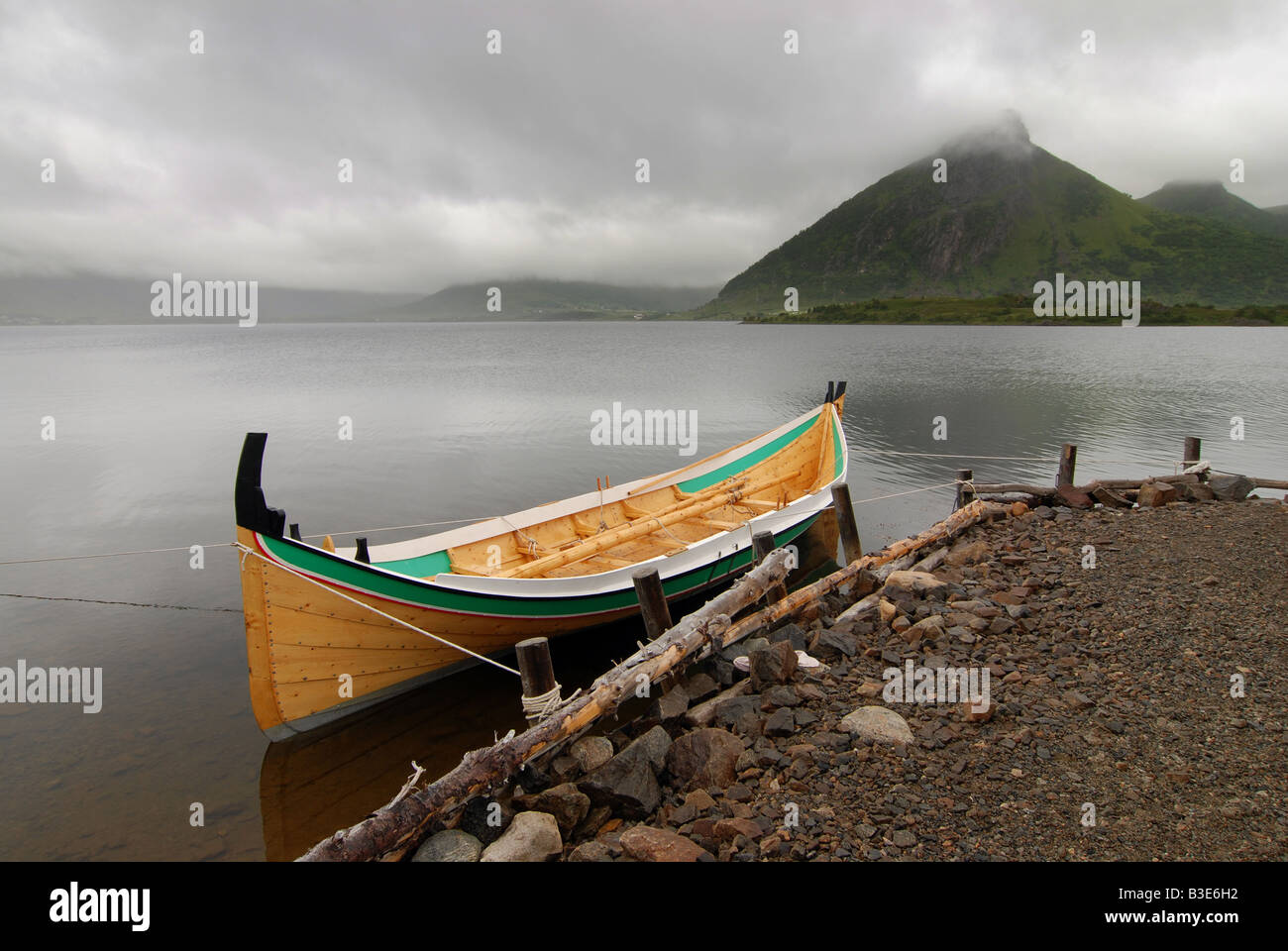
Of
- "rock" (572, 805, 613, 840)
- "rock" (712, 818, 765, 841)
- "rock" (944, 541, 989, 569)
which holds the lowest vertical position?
"rock" (572, 805, 613, 840)

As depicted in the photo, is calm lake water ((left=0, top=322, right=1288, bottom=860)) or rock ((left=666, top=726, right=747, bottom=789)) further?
calm lake water ((left=0, top=322, right=1288, bottom=860))

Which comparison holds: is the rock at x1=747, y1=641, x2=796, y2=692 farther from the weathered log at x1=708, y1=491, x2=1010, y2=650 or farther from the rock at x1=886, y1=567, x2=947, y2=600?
the rock at x1=886, y1=567, x2=947, y2=600

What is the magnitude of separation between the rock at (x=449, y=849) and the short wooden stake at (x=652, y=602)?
12.4 ft

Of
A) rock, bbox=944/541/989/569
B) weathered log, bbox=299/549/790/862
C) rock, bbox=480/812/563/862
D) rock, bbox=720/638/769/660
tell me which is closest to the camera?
weathered log, bbox=299/549/790/862

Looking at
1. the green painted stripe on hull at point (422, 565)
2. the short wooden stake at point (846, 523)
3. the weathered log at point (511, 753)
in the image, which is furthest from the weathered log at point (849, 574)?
the green painted stripe on hull at point (422, 565)

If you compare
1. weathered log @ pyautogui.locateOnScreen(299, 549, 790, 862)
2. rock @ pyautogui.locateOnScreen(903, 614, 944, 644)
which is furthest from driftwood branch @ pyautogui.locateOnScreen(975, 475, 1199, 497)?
weathered log @ pyautogui.locateOnScreen(299, 549, 790, 862)

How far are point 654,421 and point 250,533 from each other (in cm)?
2916

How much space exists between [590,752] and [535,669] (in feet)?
3.49

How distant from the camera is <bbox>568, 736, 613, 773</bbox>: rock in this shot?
660 cm

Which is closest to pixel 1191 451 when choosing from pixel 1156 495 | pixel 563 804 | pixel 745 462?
pixel 1156 495

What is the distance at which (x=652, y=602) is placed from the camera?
8.95 meters

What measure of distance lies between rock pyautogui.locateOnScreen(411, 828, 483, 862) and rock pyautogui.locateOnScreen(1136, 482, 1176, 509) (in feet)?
44.7

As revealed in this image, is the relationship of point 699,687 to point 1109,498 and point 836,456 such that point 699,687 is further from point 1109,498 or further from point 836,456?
point 1109,498
